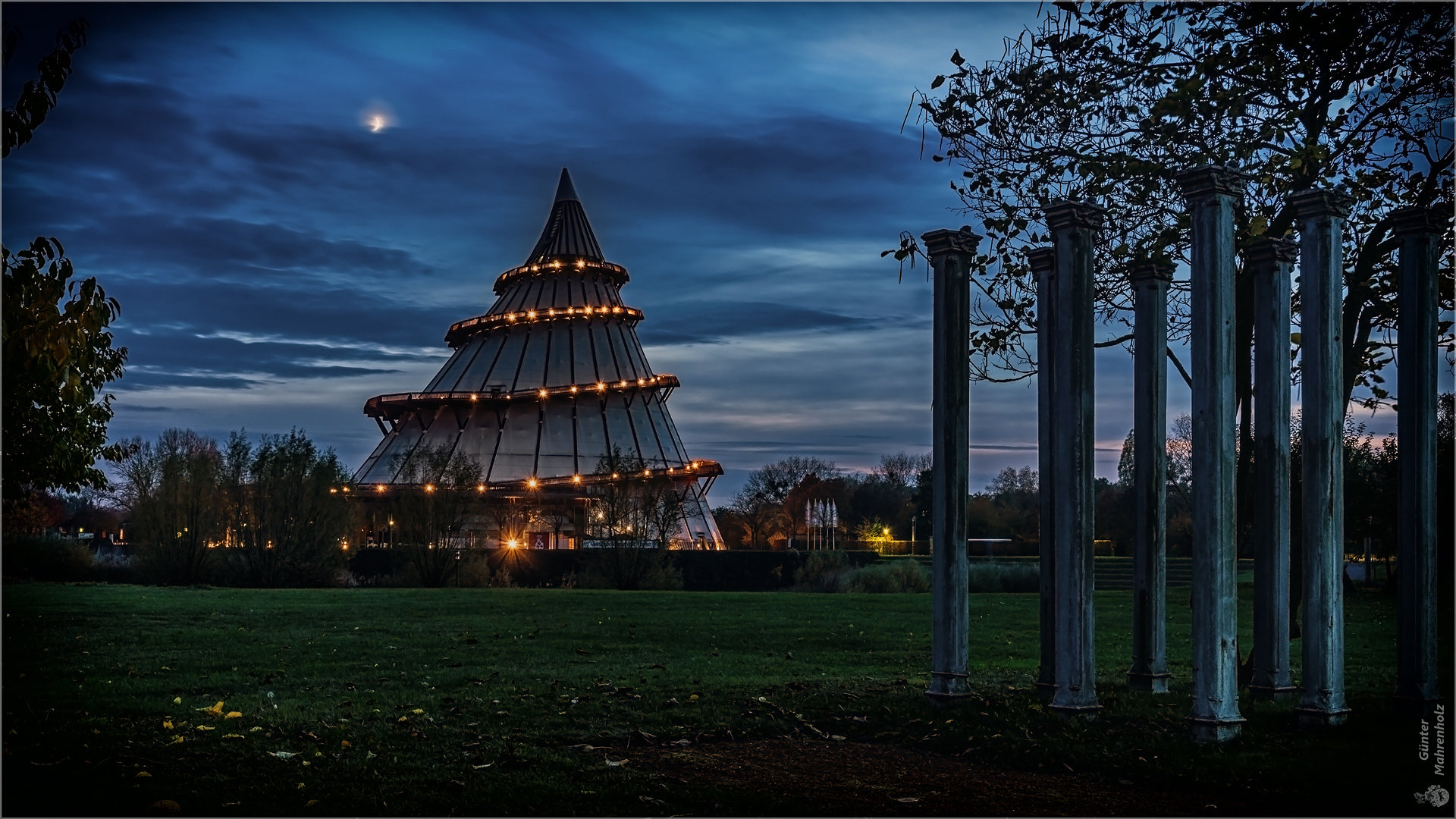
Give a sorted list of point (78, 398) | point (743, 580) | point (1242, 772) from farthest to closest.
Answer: point (743, 580) < point (1242, 772) < point (78, 398)

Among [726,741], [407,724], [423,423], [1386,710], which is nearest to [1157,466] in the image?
[1386,710]

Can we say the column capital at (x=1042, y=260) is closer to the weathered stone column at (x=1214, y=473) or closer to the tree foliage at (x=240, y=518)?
the weathered stone column at (x=1214, y=473)

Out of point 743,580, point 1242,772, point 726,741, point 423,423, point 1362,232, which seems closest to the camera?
point 1242,772

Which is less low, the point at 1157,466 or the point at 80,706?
the point at 1157,466

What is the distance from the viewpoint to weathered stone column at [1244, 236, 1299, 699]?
1075cm

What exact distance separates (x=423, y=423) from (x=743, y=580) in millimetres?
33940

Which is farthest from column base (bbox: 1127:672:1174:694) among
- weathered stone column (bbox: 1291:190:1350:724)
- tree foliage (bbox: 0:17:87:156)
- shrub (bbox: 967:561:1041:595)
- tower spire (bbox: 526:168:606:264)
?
tower spire (bbox: 526:168:606:264)

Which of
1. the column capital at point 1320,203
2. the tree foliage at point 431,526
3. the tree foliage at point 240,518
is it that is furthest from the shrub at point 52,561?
the column capital at point 1320,203

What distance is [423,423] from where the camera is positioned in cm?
7112

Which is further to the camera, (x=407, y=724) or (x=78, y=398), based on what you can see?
(x=407, y=724)

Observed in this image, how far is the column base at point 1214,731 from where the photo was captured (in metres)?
9.37

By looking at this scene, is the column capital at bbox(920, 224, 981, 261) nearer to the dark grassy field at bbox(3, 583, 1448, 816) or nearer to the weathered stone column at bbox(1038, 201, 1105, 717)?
the weathered stone column at bbox(1038, 201, 1105, 717)

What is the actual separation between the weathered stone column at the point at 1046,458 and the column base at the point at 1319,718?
7.36 feet

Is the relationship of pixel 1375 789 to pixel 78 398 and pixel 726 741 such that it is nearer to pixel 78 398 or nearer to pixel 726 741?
pixel 726 741
